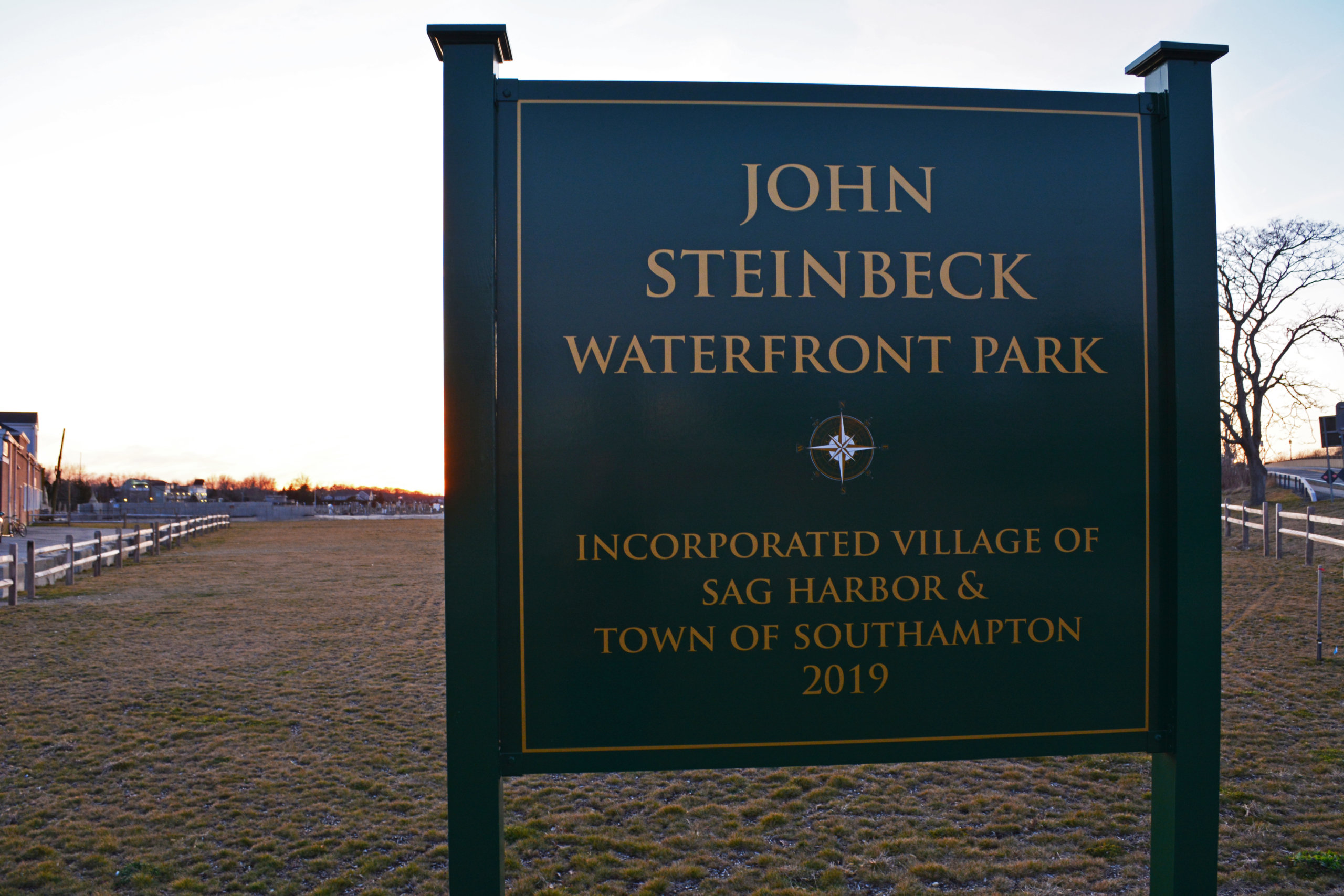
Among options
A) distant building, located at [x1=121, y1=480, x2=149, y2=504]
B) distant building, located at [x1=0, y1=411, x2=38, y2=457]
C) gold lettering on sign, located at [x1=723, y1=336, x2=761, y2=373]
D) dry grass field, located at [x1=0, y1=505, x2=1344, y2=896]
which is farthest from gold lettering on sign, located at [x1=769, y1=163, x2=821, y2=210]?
distant building, located at [x1=121, y1=480, x2=149, y2=504]

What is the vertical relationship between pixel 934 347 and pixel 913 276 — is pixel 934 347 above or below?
below

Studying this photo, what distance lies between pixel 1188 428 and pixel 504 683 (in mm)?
2723

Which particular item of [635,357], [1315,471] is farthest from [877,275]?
[1315,471]

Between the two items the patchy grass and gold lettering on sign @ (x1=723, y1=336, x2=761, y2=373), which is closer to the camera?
gold lettering on sign @ (x1=723, y1=336, x2=761, y2=373)

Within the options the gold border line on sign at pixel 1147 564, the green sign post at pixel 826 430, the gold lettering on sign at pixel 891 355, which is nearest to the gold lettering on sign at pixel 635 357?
the green sign post at pixel 826 430

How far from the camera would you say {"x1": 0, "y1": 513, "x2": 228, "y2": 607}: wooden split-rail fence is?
14749 millimetres

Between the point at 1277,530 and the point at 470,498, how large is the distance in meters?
22.4

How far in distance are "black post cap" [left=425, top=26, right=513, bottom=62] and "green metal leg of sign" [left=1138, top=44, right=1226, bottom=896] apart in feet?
8.31

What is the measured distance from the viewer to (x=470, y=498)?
2.55m

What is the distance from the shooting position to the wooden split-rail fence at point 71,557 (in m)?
14.7

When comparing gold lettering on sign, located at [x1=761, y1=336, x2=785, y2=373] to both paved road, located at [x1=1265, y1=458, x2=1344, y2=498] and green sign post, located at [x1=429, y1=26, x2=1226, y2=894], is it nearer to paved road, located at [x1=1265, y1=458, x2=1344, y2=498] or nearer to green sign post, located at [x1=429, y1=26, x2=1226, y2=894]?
green sign post, located at [x1=429, y1=26, x2=1226, y2=894]

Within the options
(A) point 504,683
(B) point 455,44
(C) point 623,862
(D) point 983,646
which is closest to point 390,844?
(C) point 623,862

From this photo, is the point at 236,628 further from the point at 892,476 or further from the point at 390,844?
the point at 892,476

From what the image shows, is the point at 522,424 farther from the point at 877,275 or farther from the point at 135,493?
the point at 135,493
